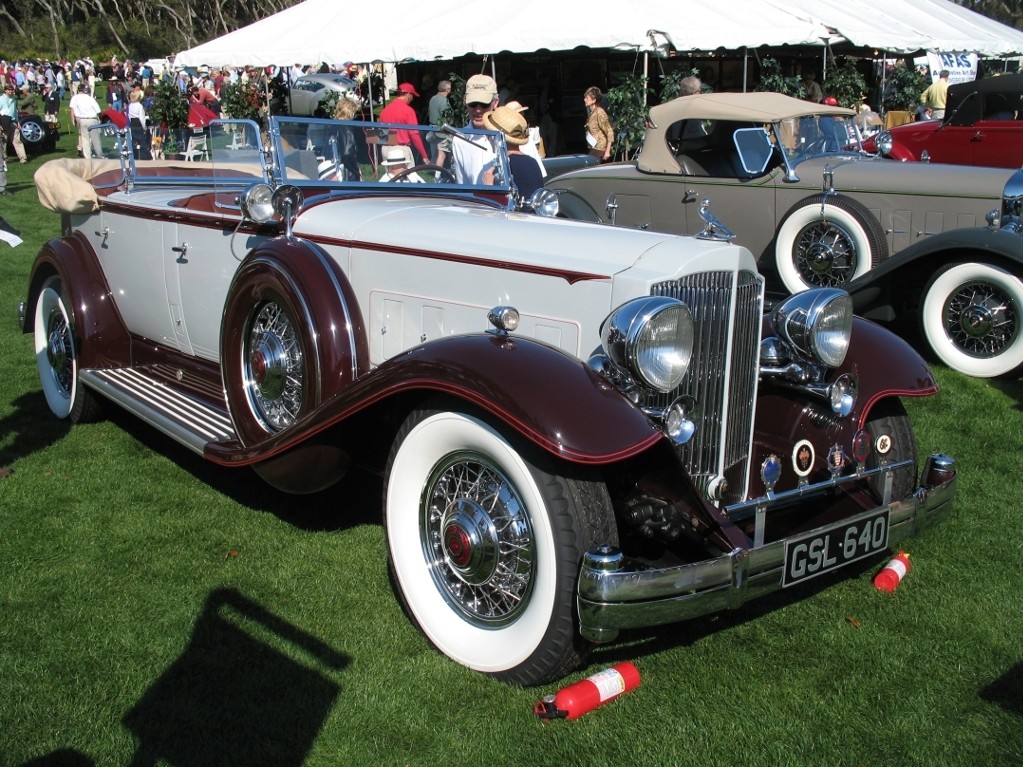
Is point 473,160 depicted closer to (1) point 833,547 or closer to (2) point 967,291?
(1) point 833,547

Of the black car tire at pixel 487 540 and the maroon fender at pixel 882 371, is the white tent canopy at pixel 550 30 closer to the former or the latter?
the maroon fender at pixel 882 371

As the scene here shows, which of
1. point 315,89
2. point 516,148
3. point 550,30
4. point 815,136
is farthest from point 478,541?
point 315,89

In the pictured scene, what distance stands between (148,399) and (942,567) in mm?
3520

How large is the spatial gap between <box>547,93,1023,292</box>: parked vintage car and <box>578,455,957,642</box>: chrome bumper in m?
4.73

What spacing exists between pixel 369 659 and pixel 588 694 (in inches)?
29.2

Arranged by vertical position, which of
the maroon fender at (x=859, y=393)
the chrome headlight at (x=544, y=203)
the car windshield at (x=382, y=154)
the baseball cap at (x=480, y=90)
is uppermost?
the baseball cap at (x=480, y=90)

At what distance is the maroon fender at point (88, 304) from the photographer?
499cm

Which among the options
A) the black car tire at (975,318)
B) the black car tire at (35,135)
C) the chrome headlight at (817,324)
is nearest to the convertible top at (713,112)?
the black car tire at (975,318)

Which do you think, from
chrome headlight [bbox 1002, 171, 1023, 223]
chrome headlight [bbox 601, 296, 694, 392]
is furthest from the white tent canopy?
chrome headlight [bbox 601, 296, 694, 392]

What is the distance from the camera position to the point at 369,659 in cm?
304

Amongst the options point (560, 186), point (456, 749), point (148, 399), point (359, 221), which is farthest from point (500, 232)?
point (560, 186)

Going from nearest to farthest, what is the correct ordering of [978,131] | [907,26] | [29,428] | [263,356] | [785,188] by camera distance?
[263,356] → [29,428] → [785,188] → [978,131] → [907,26]

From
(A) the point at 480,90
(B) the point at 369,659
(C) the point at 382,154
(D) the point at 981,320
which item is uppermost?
(A) the point at 480,90

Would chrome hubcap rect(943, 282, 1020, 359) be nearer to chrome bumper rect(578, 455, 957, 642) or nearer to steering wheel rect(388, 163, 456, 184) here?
steering wheel rect(388, 163, 456, 184)
